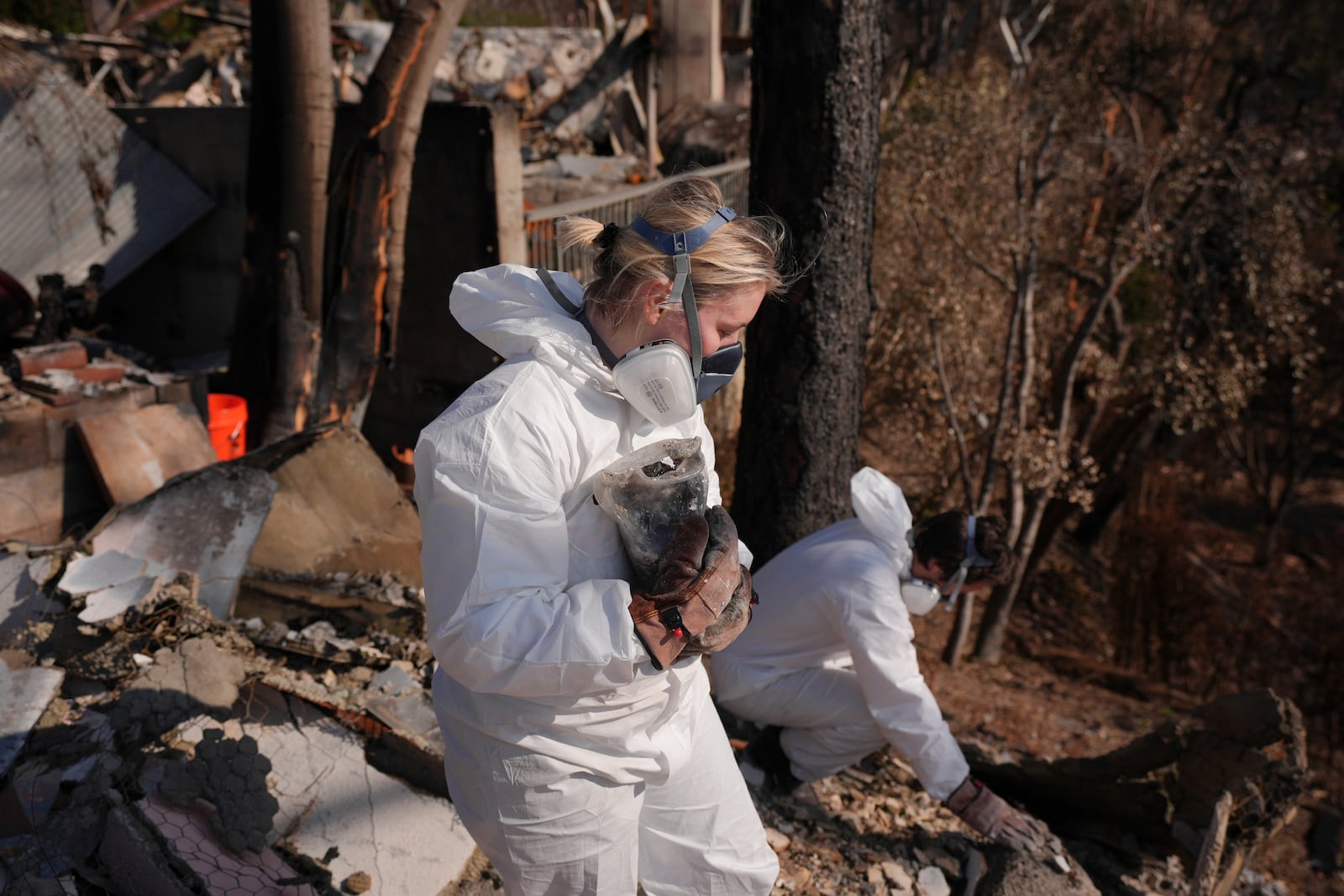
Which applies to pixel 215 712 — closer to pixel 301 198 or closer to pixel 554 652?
pixel 554 652

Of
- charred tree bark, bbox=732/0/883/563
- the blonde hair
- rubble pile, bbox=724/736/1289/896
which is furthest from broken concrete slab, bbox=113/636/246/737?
→ charred tree bark, bbox=732/0/883/563

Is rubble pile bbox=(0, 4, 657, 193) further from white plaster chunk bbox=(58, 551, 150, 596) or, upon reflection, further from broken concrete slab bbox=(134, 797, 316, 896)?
broken concrete slab bbox=(134, 797, 316, 896)

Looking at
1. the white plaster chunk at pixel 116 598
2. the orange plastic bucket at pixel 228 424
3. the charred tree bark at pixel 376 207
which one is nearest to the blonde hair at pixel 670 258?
the white plaster chunk at pixel 116 598

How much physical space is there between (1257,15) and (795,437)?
1562 centimetres

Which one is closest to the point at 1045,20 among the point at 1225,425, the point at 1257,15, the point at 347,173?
the point at 1257,15

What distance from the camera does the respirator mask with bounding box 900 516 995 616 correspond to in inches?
119

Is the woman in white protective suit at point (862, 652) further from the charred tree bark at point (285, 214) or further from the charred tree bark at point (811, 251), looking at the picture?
the charred tree bark at point (285, 214)

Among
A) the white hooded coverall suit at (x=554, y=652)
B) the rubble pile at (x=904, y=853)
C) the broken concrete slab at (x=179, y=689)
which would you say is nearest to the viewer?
the white hooded coverall suit at (x=554, y=652)

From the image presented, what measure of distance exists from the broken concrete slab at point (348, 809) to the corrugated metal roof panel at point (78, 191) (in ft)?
19.1

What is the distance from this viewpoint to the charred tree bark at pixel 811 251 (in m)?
3.67

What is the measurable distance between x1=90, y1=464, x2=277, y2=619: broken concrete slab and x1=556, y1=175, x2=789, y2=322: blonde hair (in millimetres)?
2375

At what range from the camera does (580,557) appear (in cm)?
173

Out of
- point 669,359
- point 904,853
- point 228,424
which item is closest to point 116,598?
point 228,424

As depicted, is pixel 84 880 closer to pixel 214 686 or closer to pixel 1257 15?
pixel 214 686
